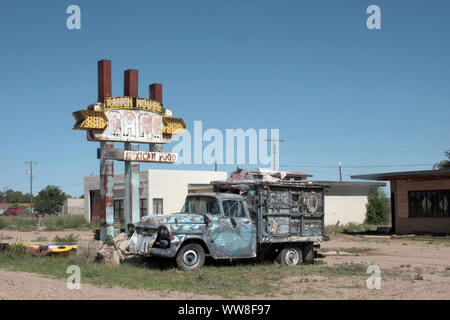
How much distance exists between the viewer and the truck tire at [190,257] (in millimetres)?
13573

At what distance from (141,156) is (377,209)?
2938 cm

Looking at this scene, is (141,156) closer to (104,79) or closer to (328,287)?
(104,79)

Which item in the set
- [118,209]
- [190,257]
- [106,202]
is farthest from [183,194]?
[190,257]

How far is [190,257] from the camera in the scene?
1380cm

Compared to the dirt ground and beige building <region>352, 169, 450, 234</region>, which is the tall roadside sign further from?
beige building <region>352, 169, 450, 234</region>

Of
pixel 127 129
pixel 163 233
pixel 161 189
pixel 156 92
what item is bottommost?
pixel 163 233

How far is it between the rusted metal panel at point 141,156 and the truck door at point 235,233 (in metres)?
5.97

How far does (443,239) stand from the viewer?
2666 centimetres

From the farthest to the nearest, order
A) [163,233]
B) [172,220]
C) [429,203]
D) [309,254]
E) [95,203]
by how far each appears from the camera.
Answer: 1. [95,203]
2. [429,203]
3. [309,254]
4. [172,220]
5. [163,233]

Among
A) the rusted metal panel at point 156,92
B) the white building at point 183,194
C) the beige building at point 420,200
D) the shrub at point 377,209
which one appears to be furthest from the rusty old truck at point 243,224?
the shrub at point 377,209

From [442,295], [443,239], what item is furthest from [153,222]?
[443,239]

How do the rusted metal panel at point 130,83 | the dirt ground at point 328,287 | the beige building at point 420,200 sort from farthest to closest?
1. the beige building at point 420,200
2. the rusted metal panel at point 130,83
3. the dirt ground at point 328,287

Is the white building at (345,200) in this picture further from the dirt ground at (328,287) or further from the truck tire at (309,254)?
the truck tire at (309,254)

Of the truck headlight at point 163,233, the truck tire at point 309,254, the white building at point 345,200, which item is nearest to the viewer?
the truck headlight at point 163,233
